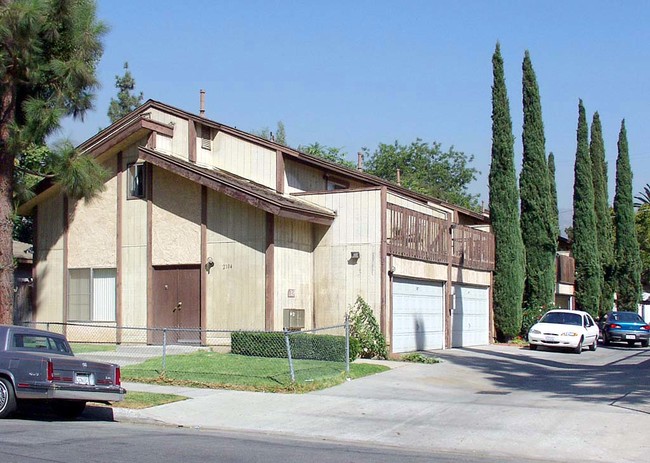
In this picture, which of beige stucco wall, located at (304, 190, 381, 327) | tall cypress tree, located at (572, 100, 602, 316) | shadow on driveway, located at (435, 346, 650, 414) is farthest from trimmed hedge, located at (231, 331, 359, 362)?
tall cypress tree, located at (572, 100, 602, 316)

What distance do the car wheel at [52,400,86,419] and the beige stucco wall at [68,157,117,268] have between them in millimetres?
11178

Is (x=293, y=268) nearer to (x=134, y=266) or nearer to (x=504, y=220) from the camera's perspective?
(x=134, y=266)

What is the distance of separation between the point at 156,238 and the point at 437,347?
30.4 feet

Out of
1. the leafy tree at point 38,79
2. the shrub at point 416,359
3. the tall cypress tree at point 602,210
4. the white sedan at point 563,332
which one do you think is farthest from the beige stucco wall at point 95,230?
the tall cypress tree at point 602,210

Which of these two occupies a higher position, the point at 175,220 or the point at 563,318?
the point at 175,220

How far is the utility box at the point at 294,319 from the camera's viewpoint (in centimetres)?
2197

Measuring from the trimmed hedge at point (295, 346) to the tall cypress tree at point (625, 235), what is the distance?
3168 centimetres

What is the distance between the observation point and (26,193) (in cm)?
2225

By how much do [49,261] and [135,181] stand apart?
156 inches

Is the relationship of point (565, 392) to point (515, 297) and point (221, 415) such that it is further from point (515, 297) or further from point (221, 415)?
point (515, 297)

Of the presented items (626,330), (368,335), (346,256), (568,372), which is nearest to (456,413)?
(368,335)

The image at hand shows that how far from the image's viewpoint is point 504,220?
104ft

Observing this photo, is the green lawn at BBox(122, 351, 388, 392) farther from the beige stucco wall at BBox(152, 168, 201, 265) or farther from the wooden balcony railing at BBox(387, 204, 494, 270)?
the wooden balcony railing at BBox(387, 204, 494, 270)

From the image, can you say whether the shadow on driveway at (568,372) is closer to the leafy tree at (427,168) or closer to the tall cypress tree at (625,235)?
the tall cypress tree at (625,235)
